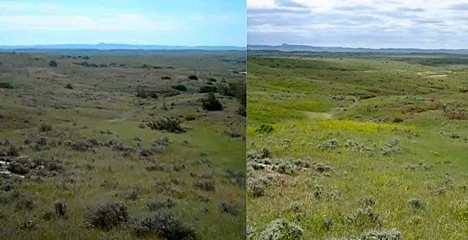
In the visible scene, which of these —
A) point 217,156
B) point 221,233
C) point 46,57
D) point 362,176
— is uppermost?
point 46,57

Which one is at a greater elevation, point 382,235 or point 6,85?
point 6,85

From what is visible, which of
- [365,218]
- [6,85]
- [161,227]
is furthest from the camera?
[365,218]

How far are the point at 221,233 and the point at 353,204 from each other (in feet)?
8.48

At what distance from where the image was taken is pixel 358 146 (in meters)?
7.78

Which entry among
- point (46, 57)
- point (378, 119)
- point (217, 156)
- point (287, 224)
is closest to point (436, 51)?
point (378, 119)

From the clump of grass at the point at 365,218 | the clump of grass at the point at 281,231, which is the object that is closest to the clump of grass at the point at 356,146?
the clump of grass at the point at 365,218

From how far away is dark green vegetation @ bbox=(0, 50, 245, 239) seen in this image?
9.25 feet

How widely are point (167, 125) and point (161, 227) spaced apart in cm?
45

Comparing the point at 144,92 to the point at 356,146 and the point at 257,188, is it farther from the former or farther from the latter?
the point at 356,146

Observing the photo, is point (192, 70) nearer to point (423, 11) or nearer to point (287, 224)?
point (287, 224)

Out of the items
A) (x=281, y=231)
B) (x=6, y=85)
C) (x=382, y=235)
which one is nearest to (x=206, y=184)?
(x=6, y=85)

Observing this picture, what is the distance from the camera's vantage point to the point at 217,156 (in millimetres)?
3312

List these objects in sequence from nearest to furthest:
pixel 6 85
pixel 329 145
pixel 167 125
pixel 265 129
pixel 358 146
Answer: pixel 6 85
pixel 167 125
pixel 329 145
pixel 358 146
pixel 265 129

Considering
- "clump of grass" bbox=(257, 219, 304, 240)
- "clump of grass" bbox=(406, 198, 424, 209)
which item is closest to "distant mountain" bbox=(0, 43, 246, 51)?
"clump of grass" bbox=(257, 219, 304, 240)
